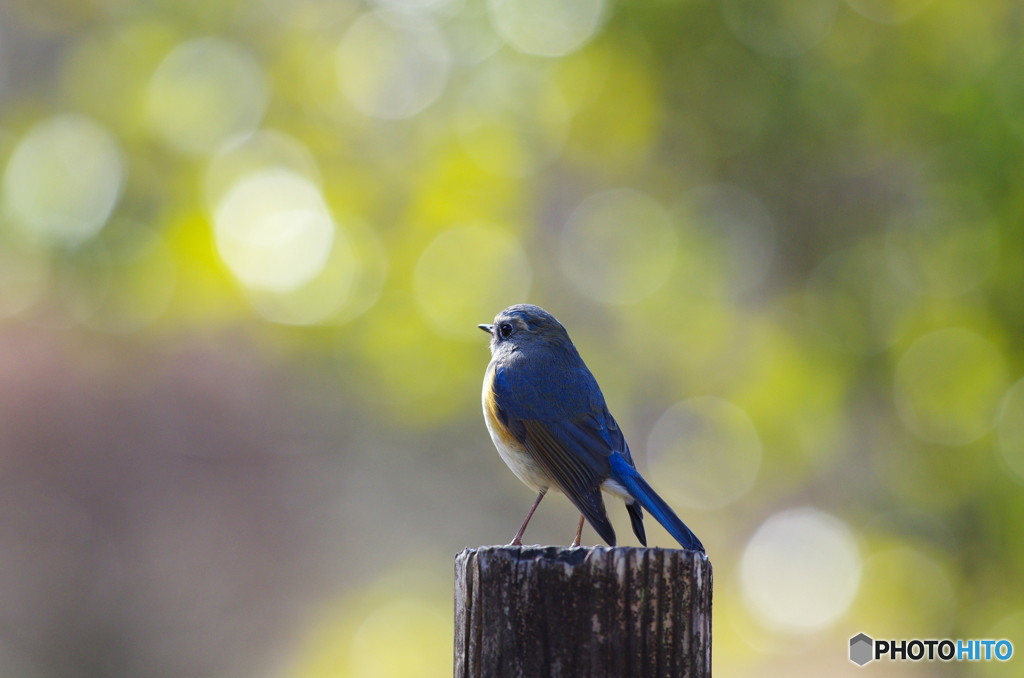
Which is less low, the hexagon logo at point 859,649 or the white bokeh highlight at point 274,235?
the white bokeh highlight at point 274,235

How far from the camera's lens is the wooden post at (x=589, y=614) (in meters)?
2.27

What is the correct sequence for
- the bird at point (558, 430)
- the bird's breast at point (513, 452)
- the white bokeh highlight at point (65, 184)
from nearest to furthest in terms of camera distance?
the bird at point (558, 430) < the bird's breast at point (513, 452) < the white bokeh highlight at point (65, 184)

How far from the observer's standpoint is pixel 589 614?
228cm

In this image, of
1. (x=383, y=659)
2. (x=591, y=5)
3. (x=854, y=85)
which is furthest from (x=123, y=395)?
(x=854, y=85)

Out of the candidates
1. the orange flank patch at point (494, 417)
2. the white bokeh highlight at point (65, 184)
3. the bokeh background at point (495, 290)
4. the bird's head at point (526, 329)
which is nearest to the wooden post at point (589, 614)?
the orange flank patch at point (494, 417)

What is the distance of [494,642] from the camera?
2.33 meters

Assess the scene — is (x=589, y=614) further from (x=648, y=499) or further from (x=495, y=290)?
(x=495, y=290)

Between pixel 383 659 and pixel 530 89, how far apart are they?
5.33 m

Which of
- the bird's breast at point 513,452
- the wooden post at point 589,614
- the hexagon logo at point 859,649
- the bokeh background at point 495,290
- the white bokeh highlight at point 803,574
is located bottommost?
the wooden post at point 589,614

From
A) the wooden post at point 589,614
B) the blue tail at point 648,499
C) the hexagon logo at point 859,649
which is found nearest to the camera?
the wooden post at point 589,614

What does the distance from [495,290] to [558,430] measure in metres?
5.13

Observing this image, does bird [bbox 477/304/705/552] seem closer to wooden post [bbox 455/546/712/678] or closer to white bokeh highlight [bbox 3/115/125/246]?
wooden post [bbox 455/546/712/678]

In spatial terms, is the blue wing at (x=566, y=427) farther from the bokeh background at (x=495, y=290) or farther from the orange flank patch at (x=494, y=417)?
the bokeh background at (x=495, y=290)

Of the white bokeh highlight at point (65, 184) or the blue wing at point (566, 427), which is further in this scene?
the white bokeh highlight at point (65, 184)
